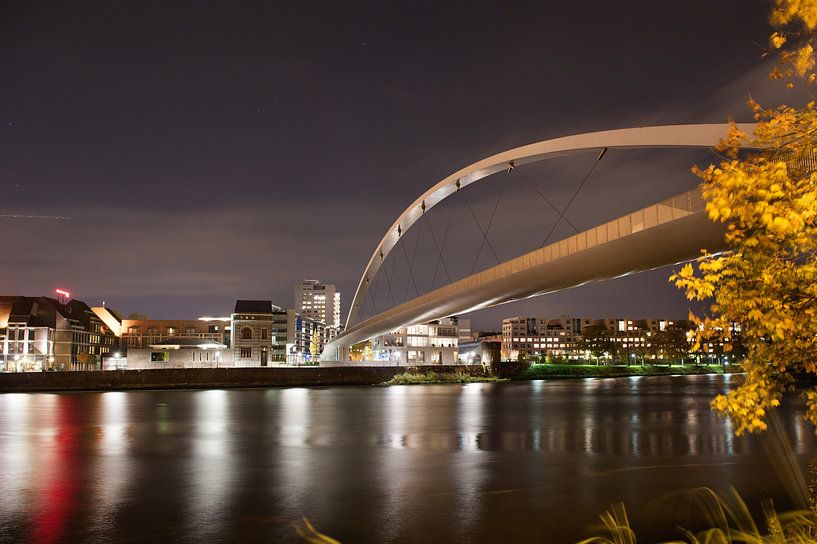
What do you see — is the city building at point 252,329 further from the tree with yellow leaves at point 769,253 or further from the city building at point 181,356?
the tree with yellow leaves at point 769,253

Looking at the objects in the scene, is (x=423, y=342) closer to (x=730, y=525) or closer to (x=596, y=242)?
(x=596, y=242)

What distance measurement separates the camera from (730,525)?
30.4 ft

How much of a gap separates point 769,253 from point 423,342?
113 m

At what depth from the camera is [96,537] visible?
8625 mm

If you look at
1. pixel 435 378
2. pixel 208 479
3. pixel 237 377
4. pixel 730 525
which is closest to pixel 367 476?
pixel 208 479

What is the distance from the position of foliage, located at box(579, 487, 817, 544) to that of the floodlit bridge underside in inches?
312

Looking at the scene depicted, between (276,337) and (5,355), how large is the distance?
195 feet

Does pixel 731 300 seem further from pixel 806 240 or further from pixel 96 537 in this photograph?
pixel 96 537

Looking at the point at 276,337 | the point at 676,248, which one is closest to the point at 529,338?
the point at 276,337

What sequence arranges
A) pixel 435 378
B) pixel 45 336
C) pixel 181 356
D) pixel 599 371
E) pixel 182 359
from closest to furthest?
pixel 435 378, pixel 182 359, pixel 181 356, pixel 45 336, pixel 599 371

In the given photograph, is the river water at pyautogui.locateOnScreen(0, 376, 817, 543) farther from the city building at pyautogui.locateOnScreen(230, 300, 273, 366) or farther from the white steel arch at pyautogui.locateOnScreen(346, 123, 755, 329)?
the city building at pyautogui.locateOnScreen(230, 300, 273, 366)

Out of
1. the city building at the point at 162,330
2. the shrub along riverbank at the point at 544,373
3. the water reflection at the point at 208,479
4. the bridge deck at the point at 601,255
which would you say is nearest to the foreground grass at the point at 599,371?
the shrub along riverbank at the point at 544,373

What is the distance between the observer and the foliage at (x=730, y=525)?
6.66 meters

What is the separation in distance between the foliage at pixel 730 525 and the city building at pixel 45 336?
8821 cm
